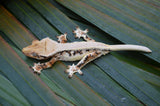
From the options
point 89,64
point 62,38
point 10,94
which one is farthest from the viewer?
point 62,38

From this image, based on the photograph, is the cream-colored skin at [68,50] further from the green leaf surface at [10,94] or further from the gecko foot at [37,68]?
the green leaf surface at [10,94]

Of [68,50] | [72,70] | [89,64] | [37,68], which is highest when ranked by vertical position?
[37,68]

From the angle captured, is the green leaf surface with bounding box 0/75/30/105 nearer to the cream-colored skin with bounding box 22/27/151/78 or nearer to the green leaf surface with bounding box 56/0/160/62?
the cream-colored skin with bounding box 22/27/151/78

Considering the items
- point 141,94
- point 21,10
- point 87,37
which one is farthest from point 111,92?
point 21,10

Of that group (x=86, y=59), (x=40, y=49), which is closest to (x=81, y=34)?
(x=86, y=59)

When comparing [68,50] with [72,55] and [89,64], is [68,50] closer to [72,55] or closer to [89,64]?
[72,55]

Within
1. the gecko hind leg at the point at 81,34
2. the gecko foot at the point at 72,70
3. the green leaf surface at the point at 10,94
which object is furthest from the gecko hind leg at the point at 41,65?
the gecko hind leg at the point at 81,34

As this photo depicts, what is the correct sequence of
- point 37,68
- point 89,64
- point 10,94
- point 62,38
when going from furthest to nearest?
point 62,38, point 89,64, point 37,68, point 10,94

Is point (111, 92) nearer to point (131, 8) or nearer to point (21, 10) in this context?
point (131, 8)

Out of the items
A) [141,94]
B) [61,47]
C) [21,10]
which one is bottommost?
[141,94]
